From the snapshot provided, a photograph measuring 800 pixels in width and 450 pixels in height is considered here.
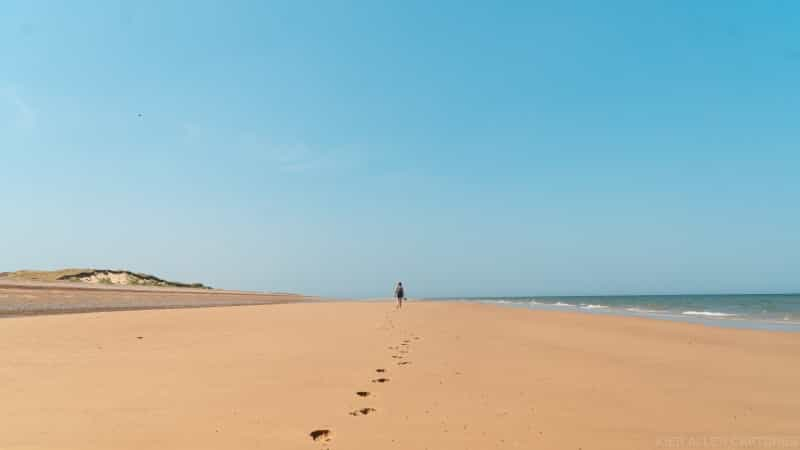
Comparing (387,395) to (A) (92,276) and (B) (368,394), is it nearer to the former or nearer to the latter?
(B) (368,394)

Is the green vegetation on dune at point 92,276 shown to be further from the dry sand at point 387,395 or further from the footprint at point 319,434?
the footprint at point 319,434

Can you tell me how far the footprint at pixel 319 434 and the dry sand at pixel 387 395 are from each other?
0.05 m

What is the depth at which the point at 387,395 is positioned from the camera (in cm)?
598

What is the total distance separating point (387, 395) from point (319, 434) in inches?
66.8

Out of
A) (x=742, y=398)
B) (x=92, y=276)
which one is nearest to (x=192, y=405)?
(x=742, y=398)

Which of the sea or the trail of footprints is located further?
the sea

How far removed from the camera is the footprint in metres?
4.36

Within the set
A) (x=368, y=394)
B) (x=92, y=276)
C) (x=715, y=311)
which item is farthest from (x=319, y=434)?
(x=92, y=276)

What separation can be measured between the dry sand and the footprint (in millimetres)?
54

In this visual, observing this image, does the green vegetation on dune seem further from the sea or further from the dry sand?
the dry sand

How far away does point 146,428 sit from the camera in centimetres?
456

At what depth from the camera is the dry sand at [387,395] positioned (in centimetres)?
441

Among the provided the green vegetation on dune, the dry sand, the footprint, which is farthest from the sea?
the green vegetation on dune

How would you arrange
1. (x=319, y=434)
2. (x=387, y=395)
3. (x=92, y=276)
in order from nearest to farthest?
(x=319, y=434) → (x=387, y=395) → (x=92, y=276)
